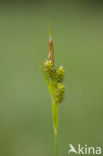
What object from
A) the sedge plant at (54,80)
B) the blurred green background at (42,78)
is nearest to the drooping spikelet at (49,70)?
the sedge plant at (54,80)

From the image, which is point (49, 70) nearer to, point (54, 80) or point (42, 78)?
point (54, 80)

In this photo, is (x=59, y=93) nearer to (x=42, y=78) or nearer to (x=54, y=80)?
(x=54, y=80)

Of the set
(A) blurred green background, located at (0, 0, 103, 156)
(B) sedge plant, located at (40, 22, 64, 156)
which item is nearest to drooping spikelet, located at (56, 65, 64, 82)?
(B) sedge plant, located at (40, 22, 64, 156)

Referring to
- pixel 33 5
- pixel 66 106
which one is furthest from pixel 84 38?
pixel 66 106

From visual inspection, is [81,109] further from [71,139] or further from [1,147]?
[1,147]

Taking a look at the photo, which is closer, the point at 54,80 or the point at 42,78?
the point at 54,80

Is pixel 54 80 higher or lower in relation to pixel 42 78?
lower

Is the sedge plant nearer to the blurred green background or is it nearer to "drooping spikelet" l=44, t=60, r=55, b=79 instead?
"drooping spikelet" l=44, t=60, r=55, b=79

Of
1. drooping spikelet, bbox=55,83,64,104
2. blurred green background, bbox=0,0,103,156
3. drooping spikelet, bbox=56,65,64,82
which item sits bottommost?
drooping spikelet, bbox=55,83,64,104

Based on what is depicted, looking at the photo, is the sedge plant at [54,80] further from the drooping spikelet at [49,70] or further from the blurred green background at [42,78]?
the blurred green background at [42,78]

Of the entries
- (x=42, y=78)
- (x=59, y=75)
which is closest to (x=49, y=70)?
(x=59, y=75)
